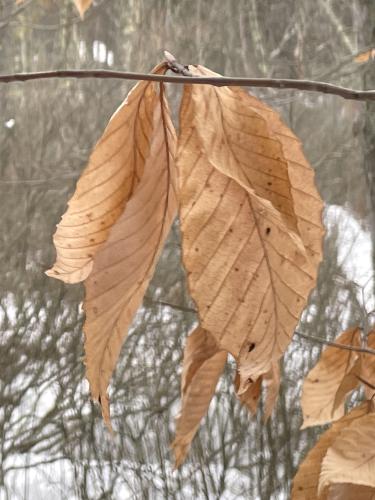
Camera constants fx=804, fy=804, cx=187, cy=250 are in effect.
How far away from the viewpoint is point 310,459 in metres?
0.20

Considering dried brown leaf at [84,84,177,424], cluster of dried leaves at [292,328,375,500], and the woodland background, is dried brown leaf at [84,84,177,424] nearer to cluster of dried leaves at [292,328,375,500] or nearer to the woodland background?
cluster of dried leaves at [292,328,375,500]

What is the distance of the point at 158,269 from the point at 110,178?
73 cm

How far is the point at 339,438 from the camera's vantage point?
0.18 meters

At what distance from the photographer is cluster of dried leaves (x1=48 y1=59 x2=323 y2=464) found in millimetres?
108

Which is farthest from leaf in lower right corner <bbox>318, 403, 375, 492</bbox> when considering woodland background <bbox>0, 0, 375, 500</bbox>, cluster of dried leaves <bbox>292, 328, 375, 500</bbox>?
woodland background <bbox>0, 0, 375, 500</bbox>

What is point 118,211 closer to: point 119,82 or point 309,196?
point 309,196

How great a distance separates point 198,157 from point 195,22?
2.68ft

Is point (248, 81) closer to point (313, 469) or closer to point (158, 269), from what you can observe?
point (313, 469)

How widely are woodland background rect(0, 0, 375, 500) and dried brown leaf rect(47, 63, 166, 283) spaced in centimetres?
67

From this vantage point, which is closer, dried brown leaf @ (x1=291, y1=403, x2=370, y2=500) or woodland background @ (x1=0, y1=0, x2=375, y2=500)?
dried brown leaf @ (x1=291, y1=403, x2=370, y2=500)

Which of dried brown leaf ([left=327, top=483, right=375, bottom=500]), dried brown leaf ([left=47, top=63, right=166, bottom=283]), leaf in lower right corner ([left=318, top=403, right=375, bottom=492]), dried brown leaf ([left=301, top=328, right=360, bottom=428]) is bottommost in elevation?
dried brown leaf ([left=327, top=483, right=375, bottom=500])

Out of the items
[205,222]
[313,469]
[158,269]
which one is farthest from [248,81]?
[158,269]

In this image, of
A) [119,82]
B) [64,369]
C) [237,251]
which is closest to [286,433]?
[64,369]

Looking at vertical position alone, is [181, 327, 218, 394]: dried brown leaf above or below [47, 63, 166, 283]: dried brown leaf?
below
